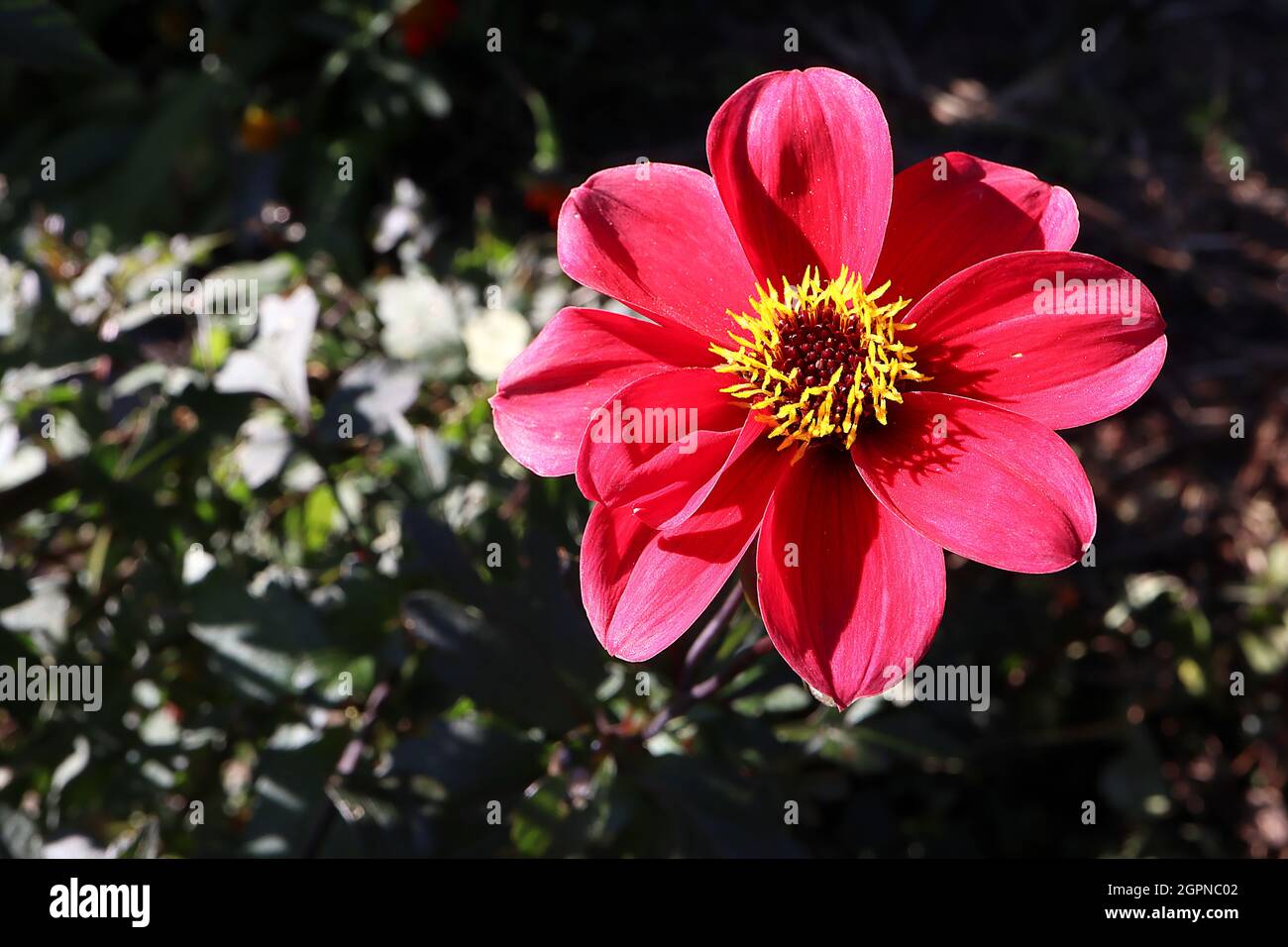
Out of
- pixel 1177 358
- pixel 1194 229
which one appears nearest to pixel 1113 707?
pixel 1177 358

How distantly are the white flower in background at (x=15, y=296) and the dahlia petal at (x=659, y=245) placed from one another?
1175mm

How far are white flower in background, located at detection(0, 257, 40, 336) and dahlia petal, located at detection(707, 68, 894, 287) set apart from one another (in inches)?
51.3

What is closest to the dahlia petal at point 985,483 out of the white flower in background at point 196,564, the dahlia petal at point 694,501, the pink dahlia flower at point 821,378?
the pink dahlia flower at point 821,378

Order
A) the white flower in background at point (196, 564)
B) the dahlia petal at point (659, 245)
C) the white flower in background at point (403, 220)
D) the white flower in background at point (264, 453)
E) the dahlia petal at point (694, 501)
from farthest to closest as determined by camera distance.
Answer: the white flower in background at point (403, 220), the white flower in background at point (196, 564), the white flower in background at point (264, 453), the dahlia petal at point (659, 245), the dahlia petal at point (694, 501)

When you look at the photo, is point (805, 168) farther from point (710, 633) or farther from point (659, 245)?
point (710, 633)

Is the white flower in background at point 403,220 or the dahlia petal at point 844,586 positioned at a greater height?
the white flower in background at point 403,220

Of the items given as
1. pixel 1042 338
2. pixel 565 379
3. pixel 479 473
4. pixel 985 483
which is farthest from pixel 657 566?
pixel 479 473

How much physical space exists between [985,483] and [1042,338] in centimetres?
14

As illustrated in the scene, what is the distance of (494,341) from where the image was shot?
1563 mm

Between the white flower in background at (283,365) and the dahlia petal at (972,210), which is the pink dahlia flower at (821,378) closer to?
the dahlia petal at (972,210)

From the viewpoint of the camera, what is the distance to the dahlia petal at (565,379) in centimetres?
91

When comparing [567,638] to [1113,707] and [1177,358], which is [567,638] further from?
[1177,358]

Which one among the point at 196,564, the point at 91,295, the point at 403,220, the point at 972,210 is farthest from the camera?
the point at 403,220

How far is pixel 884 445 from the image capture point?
954 millimetres
